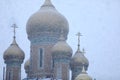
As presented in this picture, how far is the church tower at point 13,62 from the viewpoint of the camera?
1747 inches

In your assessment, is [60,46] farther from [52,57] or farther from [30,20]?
[30,20]

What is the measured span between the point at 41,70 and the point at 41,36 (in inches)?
120

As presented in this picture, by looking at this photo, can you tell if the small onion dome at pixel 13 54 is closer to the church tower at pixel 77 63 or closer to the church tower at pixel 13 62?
the church tower at pixel 13 62

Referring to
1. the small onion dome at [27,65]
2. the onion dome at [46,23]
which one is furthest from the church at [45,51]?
the small onion dome at [27,65]

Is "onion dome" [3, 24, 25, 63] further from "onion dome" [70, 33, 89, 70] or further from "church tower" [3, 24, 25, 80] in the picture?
"onion dome" [70, 33, 89, 70]

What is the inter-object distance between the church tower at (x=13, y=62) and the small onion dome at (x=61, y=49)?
12.8 ft

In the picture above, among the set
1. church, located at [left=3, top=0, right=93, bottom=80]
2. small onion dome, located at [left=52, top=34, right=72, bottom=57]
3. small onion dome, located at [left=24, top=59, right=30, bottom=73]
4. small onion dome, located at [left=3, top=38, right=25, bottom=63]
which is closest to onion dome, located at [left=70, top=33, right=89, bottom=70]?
church, located at [left=3, top=0, right=93, bottom=80]

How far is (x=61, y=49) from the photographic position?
42.2 meters

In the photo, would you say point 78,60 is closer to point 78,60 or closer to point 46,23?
point 78,60

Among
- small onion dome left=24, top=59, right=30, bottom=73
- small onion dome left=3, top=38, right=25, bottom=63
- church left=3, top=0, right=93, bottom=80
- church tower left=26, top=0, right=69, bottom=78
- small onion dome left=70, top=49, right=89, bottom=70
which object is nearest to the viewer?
church left=3, top=0, right=93, bottom=80

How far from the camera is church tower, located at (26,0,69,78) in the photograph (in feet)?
144

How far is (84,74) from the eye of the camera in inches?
1576

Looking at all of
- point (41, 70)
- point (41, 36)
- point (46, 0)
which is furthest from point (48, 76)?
point (46, 0)

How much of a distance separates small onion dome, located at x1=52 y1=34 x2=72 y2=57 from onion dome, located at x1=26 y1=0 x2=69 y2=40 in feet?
6.34
